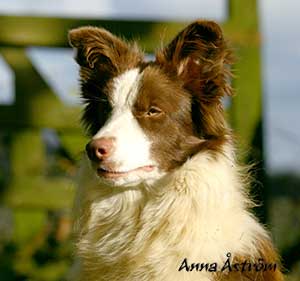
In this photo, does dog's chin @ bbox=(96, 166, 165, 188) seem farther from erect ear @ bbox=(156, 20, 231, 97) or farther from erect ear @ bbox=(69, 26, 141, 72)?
erect ear @ bbox=(69, 26, 141, 72)

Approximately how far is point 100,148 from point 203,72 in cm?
91

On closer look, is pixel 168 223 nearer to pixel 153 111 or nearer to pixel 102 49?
pixel 153 111

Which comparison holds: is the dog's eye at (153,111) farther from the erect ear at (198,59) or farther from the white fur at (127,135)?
the erect ear at (198,59)

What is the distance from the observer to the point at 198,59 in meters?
6.17

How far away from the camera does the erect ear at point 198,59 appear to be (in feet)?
19.8

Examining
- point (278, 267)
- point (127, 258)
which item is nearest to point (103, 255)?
point (127, 258)

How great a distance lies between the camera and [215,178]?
605 cm

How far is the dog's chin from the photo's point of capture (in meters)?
5.74

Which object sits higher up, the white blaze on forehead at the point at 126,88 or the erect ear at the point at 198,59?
the erect ear at the point at 198,59

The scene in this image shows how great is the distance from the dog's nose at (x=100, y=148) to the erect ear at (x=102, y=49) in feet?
2.39

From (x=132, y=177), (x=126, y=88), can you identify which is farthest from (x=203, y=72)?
(x=132, y=177)

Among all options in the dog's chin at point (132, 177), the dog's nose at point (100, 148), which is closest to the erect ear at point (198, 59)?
the dog's chin at point (132, 177)

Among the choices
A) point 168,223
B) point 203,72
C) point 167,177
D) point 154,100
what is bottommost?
point 168,223

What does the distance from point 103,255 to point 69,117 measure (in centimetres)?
247
